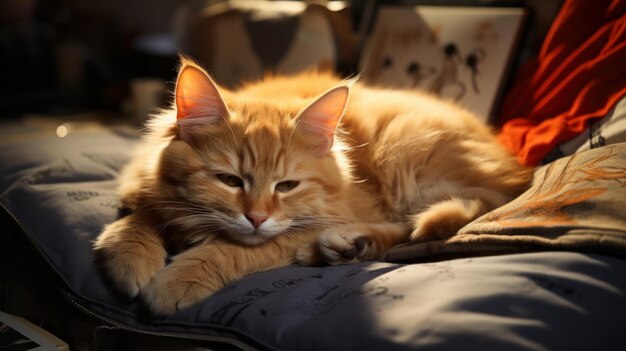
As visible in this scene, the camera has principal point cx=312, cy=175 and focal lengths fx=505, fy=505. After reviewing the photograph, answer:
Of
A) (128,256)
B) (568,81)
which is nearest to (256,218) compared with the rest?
(128,256)

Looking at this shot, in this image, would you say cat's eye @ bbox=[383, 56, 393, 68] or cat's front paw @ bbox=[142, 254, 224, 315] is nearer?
cat's front paw @ bbox=[142, 254, 224, 315]

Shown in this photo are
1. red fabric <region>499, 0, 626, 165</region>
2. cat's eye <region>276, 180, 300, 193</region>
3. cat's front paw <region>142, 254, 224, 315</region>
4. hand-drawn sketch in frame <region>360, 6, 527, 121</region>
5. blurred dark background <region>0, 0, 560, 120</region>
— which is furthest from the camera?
blurred dark background <region>0, 0, 560, 120</region>

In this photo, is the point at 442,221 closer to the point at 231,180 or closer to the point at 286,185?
the point at 286,185

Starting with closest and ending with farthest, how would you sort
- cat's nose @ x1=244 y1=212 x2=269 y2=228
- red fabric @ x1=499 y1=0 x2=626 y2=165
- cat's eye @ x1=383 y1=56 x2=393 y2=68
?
cat's nose @ x1=244 y1=212 x2=269 y2=228 < red fabric @ x1=499 y1=0 x2=626 y2=165 < cat's eye @ x1=383 y1=56 x2=393 y2=68

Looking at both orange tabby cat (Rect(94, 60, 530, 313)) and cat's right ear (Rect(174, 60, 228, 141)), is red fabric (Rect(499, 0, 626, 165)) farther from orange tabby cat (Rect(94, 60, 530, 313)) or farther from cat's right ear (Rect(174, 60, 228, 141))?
cat's right ear (Rect(174, 60, 228, 141))

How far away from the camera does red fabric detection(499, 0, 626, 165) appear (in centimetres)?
148

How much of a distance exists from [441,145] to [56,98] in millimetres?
3033

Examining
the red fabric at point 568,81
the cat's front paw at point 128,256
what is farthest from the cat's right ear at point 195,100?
the red fabric at point 568,81

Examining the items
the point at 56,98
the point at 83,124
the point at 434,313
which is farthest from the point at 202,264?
the point at 56,98

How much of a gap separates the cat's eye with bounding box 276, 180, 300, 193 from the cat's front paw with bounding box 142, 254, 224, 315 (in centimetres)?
27

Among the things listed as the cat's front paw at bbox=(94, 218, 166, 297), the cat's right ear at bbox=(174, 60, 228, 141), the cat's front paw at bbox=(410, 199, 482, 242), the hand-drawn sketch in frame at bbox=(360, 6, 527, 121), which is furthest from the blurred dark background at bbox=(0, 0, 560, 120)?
the cat's front paw at bbox=(410, 199, 482, 242)

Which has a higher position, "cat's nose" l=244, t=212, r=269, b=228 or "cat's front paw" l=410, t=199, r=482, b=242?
"cat's nose" l=244, t=212, r=269, b=228

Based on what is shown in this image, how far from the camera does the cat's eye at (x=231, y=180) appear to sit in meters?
1.25

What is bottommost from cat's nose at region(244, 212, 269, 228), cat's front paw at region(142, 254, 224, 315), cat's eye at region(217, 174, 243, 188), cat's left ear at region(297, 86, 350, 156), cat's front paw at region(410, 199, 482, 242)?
cat's front paw at region(142, 254, 224, 315)
